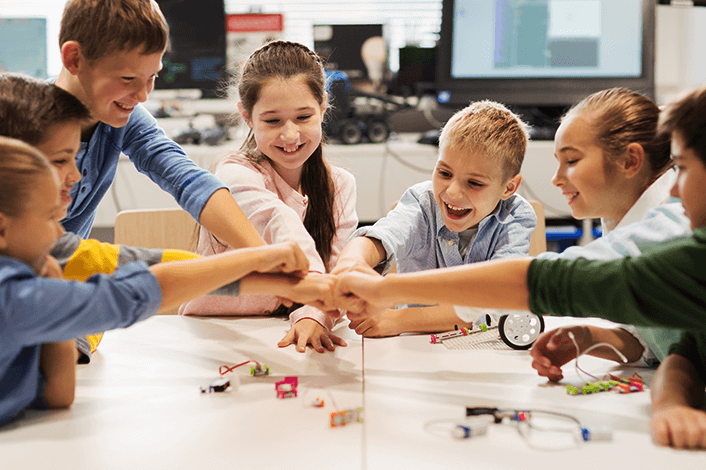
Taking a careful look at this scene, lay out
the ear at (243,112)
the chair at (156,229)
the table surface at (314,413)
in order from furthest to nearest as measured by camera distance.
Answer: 1. the chair at (156,229)
2. the ear at (243,112)
3. the table surface at (314,413)

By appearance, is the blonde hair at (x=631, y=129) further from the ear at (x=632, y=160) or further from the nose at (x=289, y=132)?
the nose at (x=289, y=132)

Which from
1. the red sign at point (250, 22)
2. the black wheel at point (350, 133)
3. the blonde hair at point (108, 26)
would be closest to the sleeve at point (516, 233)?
the blonde hair at point (108, 26)

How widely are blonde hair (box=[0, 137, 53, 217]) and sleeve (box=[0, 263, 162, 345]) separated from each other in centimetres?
9

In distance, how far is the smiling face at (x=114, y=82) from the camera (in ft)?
3.58

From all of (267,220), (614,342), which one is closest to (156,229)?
(267,220)

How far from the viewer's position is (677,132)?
0.75 meters

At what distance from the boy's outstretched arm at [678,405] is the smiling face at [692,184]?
0.20 meters

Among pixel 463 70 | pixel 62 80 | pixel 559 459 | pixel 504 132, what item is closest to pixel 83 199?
pixel 62 80

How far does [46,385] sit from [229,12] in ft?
9.13

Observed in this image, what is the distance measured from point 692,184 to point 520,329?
1.40ft

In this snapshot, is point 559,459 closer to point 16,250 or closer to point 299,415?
point 299,415

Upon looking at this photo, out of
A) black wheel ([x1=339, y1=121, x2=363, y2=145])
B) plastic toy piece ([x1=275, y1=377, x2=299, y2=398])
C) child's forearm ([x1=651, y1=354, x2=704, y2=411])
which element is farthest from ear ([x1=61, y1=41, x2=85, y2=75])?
black wheel ([x1=339, y1=121, x2=363, y2=145])

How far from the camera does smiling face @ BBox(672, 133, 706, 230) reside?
71cm

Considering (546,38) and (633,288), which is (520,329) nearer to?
(633,288)
